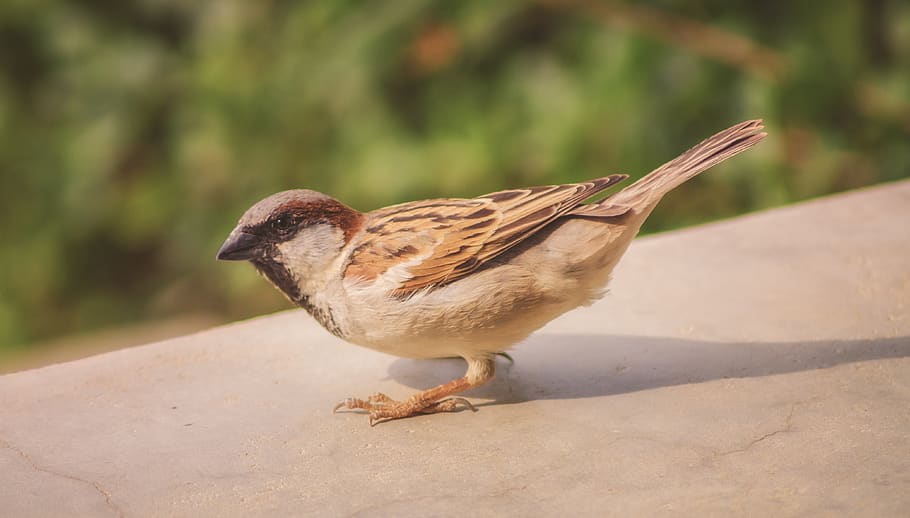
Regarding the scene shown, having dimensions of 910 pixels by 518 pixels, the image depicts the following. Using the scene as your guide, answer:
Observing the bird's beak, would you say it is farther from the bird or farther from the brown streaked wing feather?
the brown streaked wing feather

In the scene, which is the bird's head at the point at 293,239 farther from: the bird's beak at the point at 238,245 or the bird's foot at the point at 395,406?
the bird's foot at the point at 395,406

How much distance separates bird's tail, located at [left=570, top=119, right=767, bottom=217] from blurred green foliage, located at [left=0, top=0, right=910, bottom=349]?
2147 millimetres

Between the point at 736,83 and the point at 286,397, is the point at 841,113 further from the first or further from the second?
the point at 286,397

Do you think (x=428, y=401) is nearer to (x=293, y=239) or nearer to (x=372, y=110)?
(x=293, y=239)

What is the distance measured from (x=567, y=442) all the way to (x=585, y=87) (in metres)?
2.82

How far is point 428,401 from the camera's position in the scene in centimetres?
285

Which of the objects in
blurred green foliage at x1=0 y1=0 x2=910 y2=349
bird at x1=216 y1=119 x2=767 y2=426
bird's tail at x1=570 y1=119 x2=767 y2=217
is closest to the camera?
bird at x1=216 y1=119 x2=767 y2=426

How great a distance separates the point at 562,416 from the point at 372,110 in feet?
9.52

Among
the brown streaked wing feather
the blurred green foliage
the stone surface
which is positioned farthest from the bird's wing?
the blurred green foliage

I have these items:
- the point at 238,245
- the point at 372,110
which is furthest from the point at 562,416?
the point at 372,110

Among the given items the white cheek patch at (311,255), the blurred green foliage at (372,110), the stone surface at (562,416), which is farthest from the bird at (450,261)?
the blurred green foliage at (372,110)

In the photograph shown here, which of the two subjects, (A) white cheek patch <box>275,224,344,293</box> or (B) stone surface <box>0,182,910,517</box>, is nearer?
(B) stone surface <box>0,182,910,517</box>

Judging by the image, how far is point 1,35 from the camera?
20.3 feet

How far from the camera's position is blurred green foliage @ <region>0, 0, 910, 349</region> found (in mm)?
5023
